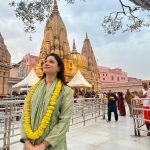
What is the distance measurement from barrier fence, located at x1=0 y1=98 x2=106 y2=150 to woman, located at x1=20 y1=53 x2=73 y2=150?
2319mm

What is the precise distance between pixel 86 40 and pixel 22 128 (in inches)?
1612

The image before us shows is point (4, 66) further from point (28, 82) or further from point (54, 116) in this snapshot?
point (54, 116)

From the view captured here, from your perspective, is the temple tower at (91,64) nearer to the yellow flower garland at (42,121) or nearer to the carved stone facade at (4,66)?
the carved stone facade at (4,66)

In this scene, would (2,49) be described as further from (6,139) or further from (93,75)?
(93,75)

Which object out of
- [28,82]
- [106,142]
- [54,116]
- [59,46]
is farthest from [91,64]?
[54,116]

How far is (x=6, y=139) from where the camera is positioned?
475 cm

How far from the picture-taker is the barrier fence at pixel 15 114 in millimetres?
4582

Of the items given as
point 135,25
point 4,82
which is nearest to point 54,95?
point 135,25

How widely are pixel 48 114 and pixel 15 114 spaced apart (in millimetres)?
3240

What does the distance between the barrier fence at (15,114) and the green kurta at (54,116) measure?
2.37 meters

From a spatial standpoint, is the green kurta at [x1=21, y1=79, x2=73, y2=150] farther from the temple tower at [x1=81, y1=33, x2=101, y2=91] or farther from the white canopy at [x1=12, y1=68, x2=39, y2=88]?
the temple tower at [x1=81, y1=33, x2=101, y2=91]

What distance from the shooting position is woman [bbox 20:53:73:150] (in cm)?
209

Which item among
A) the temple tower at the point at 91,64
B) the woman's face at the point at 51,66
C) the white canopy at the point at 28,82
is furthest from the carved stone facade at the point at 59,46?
the woman's face at the point at 51,66

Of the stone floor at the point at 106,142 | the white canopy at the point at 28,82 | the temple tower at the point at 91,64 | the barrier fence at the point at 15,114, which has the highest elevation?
the temple tower at the point at 91,64
